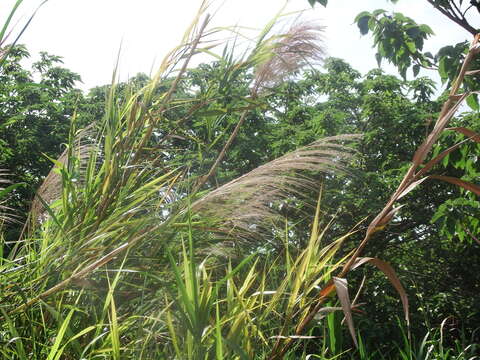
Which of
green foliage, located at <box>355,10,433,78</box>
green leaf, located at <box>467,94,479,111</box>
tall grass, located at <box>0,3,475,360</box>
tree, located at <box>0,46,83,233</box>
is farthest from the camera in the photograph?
tree, located at <box>0,46,83,233</box>

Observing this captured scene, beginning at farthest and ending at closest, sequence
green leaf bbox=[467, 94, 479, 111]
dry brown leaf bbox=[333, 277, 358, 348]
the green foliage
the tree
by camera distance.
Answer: the tree
the green foliage
green leaf bbox=[467, 94, 479, 111]
dry brown leaf bbox=[333, 277, 358, 348]

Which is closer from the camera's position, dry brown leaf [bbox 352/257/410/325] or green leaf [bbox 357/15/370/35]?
dry brown leaf [bbox 352/257/410/325]

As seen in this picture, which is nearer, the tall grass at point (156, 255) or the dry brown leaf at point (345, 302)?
→ the dry brown leaf at point (345, 302)

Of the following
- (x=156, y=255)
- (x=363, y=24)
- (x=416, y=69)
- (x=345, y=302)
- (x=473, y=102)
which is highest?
(x=363, y=24)

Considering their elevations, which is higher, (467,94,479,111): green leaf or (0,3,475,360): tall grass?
(467,94,479,111): green leaf

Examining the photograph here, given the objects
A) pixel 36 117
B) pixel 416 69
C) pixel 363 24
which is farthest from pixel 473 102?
pixel 36 117

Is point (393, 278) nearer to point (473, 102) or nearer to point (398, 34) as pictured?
point (473, 102)

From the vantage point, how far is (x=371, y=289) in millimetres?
8672

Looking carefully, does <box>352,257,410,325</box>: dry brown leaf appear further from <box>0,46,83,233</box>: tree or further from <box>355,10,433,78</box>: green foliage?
<box>0,46,83,233</box>: tree

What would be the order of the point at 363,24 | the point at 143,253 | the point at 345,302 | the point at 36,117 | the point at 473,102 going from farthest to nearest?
1. the point at 36,117
2. the point at 363,24
3. the point at 473,102
4. the point at 143,253
5. the point at 345,302

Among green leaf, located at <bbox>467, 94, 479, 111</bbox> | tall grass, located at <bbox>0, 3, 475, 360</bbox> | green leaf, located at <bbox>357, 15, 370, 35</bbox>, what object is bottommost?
tall grass, located at <bbox>0, 3, 475, 360</bbox>

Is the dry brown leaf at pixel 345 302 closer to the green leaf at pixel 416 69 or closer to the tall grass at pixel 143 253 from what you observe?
the tall grass at pixel 143 253

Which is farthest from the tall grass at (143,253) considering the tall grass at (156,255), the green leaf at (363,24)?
the green leaf at (363,24)

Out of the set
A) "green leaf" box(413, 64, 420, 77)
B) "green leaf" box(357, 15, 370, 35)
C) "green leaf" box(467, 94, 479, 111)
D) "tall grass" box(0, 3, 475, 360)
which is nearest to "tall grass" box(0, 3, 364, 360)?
"tall grass" box(0, 3, 475, 360)
